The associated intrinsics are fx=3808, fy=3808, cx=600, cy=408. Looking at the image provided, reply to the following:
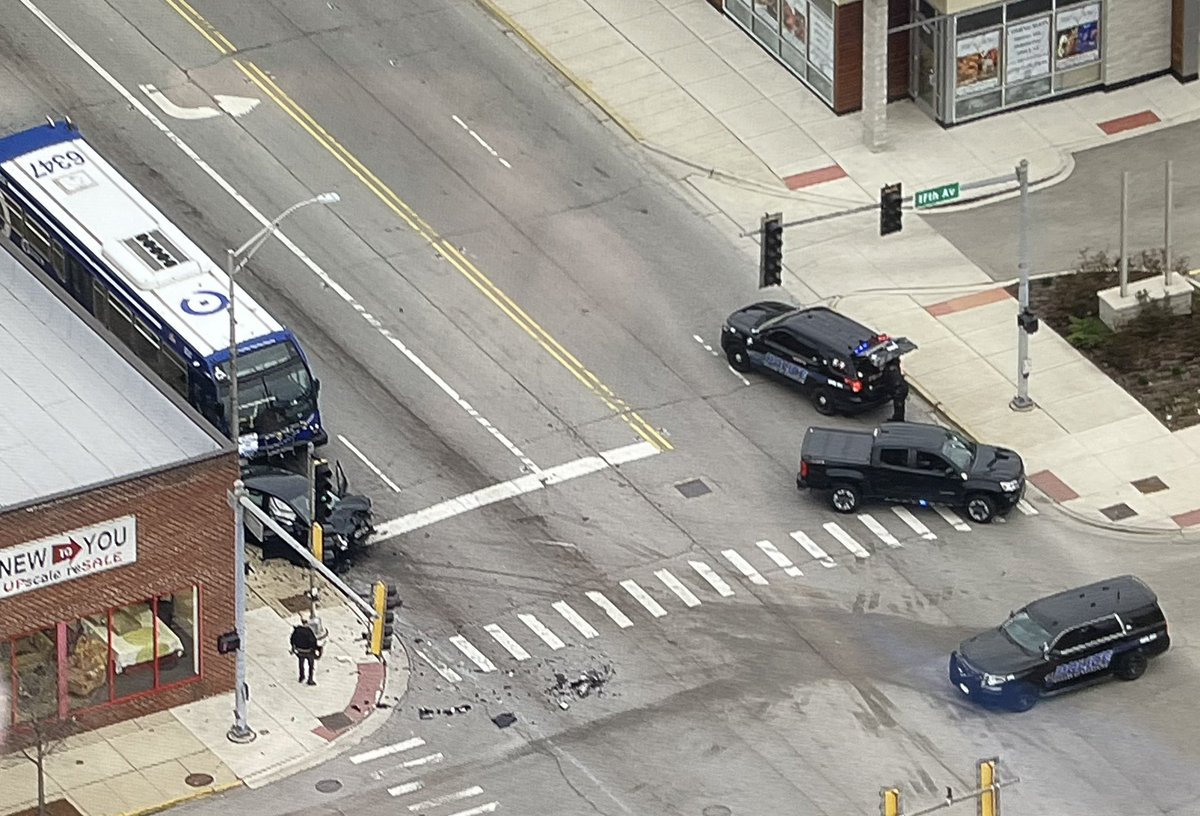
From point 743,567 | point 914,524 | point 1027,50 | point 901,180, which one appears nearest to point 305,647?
point 743,567

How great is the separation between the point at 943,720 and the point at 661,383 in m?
14.9

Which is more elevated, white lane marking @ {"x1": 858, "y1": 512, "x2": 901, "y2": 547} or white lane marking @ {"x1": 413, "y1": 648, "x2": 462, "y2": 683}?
white lane marking @ {"x1": 413, "y1": 648, "x2": 462, "y2": 683}

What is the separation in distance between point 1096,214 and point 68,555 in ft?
107

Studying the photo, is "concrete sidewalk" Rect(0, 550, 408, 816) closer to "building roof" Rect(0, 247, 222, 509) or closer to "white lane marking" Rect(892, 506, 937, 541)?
"building roof" Rect(0, 247, 222, 509)

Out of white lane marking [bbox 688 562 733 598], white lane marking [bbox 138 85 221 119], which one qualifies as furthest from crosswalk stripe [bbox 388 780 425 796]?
white lane marking [bbox 138 85 221 119]

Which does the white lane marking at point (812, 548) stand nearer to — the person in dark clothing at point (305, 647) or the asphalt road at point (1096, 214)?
the person in dark clothing at point (305, 647)

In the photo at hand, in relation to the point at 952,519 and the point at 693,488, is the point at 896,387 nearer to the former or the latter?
the point at 952,519

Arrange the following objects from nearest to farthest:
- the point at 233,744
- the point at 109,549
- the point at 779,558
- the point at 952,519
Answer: the point at 109,549, the point at 233,744, the point at 779,558, the point at 952,519

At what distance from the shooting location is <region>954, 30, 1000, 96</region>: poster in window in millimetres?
101500

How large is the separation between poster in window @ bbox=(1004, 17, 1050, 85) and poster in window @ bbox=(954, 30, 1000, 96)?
0.33 metres

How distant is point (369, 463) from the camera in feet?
290

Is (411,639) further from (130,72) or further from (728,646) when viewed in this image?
(130,72)

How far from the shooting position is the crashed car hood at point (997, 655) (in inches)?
3140

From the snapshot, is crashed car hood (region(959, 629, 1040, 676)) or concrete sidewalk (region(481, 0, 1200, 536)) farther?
concrete sidewalk (region(481, 0, 1200, 536))
